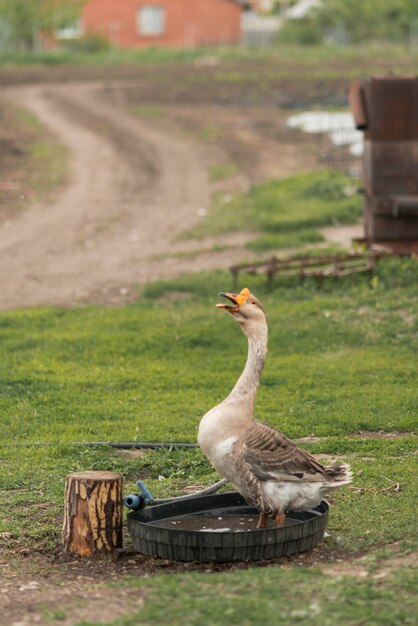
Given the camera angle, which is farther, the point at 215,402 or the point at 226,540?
the point at 215,402

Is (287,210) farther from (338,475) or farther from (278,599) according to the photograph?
(278,599)

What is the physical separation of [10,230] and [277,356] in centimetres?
931

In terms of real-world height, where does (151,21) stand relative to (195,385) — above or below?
above

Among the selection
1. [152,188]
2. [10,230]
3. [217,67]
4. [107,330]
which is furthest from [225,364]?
[217,67]

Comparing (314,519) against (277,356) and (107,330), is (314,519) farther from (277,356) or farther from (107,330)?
(107,330)

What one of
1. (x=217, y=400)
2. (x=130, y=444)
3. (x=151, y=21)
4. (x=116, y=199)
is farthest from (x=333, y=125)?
(x=151, y=21)

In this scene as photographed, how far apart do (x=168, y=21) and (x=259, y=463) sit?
199ft

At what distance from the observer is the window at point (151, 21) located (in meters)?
66.5

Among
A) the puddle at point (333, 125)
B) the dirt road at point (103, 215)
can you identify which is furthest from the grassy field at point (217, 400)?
the puddle at point (333, 125)

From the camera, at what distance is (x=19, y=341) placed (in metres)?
14.2

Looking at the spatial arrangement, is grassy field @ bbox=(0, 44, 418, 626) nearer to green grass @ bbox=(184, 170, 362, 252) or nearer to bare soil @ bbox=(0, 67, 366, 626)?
bare soil @ bbox=(0, 67, 366, 626)

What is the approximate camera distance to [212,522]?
8.66 meters

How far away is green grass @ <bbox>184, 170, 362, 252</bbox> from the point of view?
67.2ft

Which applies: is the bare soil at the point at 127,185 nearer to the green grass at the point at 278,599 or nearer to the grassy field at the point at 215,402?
the grassy field at the point at 215,402
